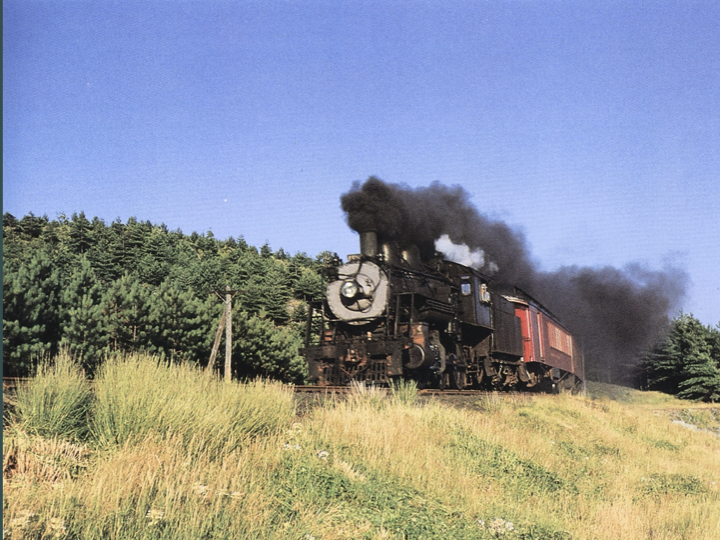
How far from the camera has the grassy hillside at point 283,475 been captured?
4953mm

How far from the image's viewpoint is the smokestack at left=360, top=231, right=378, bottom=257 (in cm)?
1670

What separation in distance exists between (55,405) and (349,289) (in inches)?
389

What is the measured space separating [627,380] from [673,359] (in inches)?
360

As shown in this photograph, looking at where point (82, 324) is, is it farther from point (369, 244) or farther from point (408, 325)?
point (408, 325)

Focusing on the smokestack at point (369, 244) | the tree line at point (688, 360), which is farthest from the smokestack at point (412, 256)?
the tree line at point (688, 360)

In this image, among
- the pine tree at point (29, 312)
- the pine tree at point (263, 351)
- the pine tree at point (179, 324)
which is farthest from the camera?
the pine tree at point (263, 351)

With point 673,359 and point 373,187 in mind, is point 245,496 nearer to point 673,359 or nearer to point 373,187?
point 373,187

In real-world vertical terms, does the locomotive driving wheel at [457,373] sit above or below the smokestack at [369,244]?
below

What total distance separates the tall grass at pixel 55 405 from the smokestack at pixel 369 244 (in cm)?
1045

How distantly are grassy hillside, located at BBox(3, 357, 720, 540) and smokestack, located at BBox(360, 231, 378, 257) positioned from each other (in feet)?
21.0

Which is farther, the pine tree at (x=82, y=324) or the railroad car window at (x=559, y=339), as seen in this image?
the railroad car window at (x=559, y=339)

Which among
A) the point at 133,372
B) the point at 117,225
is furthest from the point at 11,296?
the point at 117,225

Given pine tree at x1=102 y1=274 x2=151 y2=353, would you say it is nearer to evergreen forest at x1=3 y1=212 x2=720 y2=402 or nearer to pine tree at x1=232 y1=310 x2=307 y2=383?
evergreen forest at x1=3 y1=212 x2=720 y2=402

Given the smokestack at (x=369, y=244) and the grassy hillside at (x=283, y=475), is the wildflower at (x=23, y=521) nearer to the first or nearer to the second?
the grassy hillside at (x=283, y=475)
